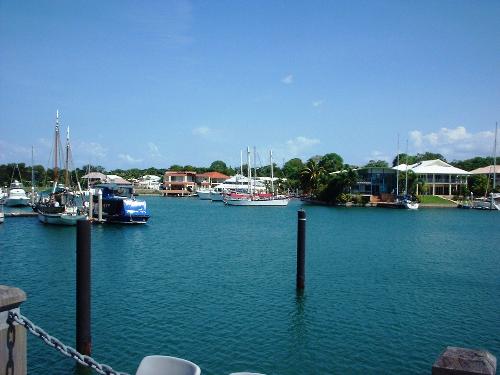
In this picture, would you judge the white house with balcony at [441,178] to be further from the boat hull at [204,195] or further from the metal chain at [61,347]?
the metal chain at [61,347]

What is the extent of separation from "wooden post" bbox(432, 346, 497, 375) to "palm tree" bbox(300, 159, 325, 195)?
392ft

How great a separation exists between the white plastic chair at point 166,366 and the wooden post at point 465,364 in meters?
3.21

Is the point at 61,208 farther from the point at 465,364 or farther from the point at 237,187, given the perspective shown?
the point at 237,187

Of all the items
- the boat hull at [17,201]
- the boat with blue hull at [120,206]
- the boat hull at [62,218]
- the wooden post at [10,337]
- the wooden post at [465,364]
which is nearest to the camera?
the wooden post at [465,364]

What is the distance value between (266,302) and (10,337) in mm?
17067

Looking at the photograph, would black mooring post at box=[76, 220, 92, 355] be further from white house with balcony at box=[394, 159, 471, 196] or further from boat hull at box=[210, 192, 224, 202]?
boat hull at box=[210, 192, 224, 202]

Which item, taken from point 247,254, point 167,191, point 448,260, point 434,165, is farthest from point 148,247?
point 167,191

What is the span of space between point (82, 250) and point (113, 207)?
4909cm

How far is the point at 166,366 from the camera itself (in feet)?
21.1

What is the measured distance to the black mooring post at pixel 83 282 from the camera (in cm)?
1319

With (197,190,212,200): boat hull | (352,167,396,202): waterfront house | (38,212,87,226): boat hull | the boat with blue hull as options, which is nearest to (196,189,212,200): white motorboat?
(197,190,212,200): boat hull

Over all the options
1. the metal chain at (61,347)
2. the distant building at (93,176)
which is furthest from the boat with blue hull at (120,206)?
the metal chain at (61,347)

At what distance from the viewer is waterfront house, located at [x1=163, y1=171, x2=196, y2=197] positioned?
584 feet

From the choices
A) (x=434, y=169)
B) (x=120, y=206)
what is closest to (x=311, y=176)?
(x=434, y=169)
